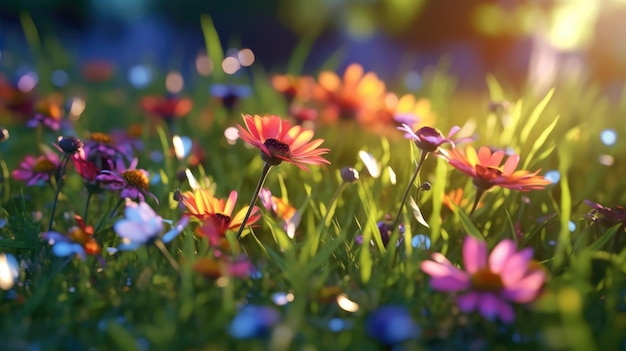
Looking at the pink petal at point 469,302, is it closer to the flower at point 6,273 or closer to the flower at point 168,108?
the flower at point 6,273

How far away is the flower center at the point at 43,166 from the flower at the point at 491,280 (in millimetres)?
A: 784

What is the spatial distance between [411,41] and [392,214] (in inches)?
217

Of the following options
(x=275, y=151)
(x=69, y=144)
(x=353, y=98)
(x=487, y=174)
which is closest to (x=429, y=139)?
(x=487, y=174)

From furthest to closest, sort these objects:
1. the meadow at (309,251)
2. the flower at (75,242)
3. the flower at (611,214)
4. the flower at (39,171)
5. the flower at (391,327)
→ 1. the flower at (39,171)
2. the flower at (611,214)
3. the flower at (75,242)
4. the meadow at (309,251)
5. the flower at (391,327)

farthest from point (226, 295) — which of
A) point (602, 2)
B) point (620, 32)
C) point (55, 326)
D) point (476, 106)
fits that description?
point (620, 32)

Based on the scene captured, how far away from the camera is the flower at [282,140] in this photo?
1.09 metres

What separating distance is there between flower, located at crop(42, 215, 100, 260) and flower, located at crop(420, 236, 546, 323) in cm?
48

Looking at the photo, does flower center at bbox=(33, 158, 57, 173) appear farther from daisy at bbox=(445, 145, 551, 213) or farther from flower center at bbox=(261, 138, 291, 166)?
daisy at bbox=(445, 145, 551, 213)

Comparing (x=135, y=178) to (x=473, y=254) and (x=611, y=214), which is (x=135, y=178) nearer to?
(x=473, y=254)

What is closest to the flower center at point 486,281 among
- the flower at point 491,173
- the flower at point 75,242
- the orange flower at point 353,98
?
the flower at point 491,173

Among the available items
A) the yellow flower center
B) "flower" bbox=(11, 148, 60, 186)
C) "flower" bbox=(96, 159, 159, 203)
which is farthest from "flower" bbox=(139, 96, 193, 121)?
the yellow flower center

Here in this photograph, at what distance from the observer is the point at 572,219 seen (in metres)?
1.36

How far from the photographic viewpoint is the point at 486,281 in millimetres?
839

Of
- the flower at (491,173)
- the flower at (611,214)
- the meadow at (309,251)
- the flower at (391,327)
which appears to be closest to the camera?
the flower at (391,327)
